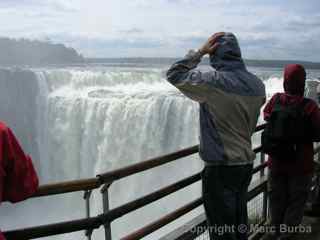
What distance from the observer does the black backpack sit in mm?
3191

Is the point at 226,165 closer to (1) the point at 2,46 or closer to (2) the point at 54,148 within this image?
(2) the point at 54,148

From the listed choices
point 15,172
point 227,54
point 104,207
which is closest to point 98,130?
point 227,54

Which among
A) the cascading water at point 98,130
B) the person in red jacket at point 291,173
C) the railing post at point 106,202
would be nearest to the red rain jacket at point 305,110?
the person in red jacket at point 291,173

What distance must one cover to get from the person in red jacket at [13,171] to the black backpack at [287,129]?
1.99 meters

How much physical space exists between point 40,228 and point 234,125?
108 centimetres

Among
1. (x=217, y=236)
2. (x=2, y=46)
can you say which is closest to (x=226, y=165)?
(x=217, y=236)

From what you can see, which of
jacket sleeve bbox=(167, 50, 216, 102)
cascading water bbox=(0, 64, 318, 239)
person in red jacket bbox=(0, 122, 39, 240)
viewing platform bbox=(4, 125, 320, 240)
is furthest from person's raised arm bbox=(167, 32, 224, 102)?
cascading water bbox=(0, 64, 318, 239)

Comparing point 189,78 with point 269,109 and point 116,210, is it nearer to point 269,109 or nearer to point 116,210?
point 116,210

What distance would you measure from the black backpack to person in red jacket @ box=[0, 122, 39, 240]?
199 centimetres

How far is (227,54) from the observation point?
2.41 meters

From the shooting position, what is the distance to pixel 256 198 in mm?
3861

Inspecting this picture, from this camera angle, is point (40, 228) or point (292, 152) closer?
point (40, 228)

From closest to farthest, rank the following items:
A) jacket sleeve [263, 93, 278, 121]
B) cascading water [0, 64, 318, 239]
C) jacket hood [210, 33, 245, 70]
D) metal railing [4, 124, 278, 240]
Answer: metal railing [4, 124, 278, 240], jacket hood [210, 33, 245, 70], jacket sleeve [263, 93, 278, 121], cascading water [0, 64, 318, 239]

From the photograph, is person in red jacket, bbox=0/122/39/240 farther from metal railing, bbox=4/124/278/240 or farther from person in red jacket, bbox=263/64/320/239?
person in red jacket, bbox=263/64/320/239
